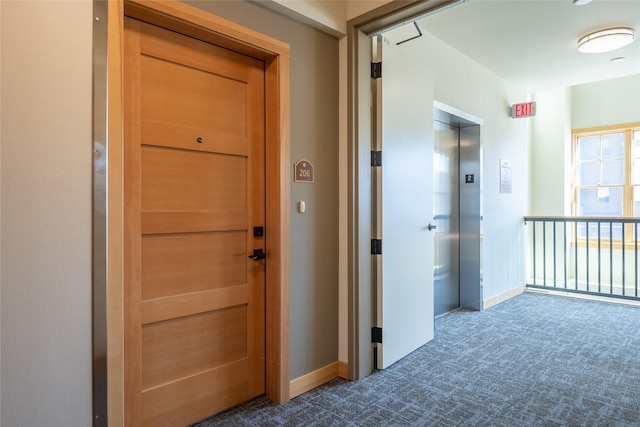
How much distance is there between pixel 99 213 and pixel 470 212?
12.3ft

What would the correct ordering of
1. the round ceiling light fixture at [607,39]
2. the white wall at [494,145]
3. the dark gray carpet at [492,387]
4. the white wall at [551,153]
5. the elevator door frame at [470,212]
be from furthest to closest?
the white wall at [551,153] → the elevator door frame at [470,212] → the white wall at [494,145] → the round ceiling light fixture at [607,39] → the dark gray carpet at [492,387]

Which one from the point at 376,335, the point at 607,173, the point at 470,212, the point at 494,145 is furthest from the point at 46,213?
the point at 607,173

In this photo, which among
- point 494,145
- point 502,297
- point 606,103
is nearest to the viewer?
point 494,145

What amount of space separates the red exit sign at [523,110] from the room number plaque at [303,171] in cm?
368

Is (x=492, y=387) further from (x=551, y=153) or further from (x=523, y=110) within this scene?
(x=551, y=153)

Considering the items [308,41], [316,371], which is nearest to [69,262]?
[316,371]

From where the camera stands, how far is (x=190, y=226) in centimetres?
195

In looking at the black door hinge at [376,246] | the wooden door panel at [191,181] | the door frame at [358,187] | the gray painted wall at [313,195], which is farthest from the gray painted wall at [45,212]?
the black door hinge at [376,246]

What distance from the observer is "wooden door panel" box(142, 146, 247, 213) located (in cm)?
183

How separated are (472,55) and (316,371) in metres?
3.56

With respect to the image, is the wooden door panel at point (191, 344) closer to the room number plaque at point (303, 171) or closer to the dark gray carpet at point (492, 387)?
the dark gray carpet at point (492, 387)

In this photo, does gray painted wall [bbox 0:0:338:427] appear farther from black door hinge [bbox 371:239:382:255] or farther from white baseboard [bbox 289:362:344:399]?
black door hinge [bbox 371:239:382:255]

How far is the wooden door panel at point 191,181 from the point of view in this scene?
5.99ft

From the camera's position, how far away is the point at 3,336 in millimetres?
1346
